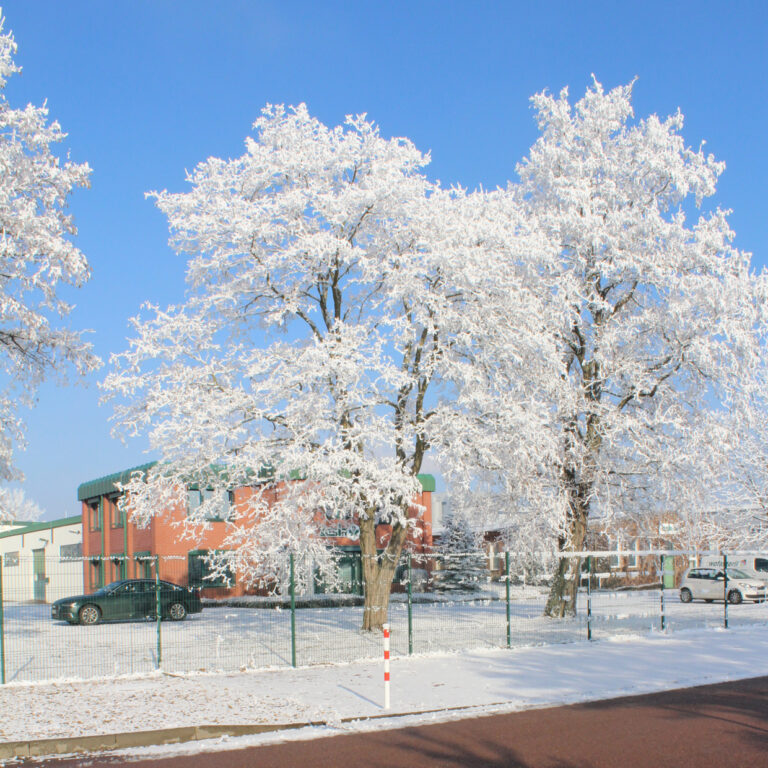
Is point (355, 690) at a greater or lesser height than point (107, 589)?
greater

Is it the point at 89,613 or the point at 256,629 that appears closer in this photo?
the point at 256,629

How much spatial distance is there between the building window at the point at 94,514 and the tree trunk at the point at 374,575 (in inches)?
1323

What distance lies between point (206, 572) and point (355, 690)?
26.2 metres

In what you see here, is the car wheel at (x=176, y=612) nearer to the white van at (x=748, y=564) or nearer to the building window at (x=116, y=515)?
the building window at (x=116, y=515)

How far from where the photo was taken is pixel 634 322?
83.5 ft

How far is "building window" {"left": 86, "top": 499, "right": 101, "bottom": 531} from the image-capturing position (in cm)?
5197

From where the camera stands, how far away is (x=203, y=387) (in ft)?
69.4

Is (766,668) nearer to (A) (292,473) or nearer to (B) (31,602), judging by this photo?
(A) (292,473)

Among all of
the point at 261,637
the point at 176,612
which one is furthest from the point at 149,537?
the point at 261,637

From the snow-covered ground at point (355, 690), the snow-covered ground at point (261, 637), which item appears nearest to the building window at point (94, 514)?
the snow-covered ground at point (261, 637)

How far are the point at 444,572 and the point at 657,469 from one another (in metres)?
23.5

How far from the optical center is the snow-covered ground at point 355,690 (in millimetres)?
11391

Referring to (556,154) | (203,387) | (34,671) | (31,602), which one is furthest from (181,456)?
(556,154)

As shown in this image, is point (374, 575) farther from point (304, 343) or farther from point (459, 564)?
point (459, 564)
